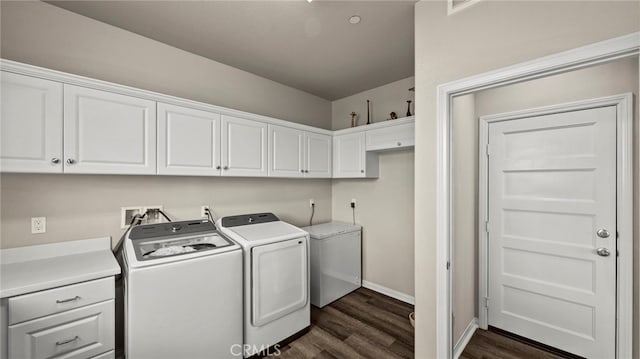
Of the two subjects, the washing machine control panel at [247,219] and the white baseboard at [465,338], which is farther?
the washing machine control panel at [247,219]

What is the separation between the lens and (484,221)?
8.04 feet

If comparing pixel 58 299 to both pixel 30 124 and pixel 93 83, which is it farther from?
pixel 93 83

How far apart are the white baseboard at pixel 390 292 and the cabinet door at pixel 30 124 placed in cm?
329

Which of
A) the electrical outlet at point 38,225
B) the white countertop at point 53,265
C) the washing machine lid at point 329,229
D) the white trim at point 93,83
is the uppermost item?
the white trim at point 93,83

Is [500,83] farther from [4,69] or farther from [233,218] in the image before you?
[4,69]

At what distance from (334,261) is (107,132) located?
246 centimetres

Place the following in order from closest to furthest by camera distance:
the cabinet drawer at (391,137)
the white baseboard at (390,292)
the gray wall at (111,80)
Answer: the gray wall at (111,80)
the cabinet drawer at (391,137)
the white baseboard at (390,292)

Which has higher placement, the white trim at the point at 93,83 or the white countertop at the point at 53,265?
the white trim at the point at 93,83

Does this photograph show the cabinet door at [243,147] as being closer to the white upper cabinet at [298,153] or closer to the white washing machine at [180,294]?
the white upper cabinet at [298,153]

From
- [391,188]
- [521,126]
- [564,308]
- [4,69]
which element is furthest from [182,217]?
[564,308]

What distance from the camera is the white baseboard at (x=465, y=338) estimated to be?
2086mm

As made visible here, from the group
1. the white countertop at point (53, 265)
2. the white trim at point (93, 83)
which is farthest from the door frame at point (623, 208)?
the white countertop at point (53, 265)

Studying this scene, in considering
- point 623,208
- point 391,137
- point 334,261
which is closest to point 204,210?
point 334,261

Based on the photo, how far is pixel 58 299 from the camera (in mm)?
1417
